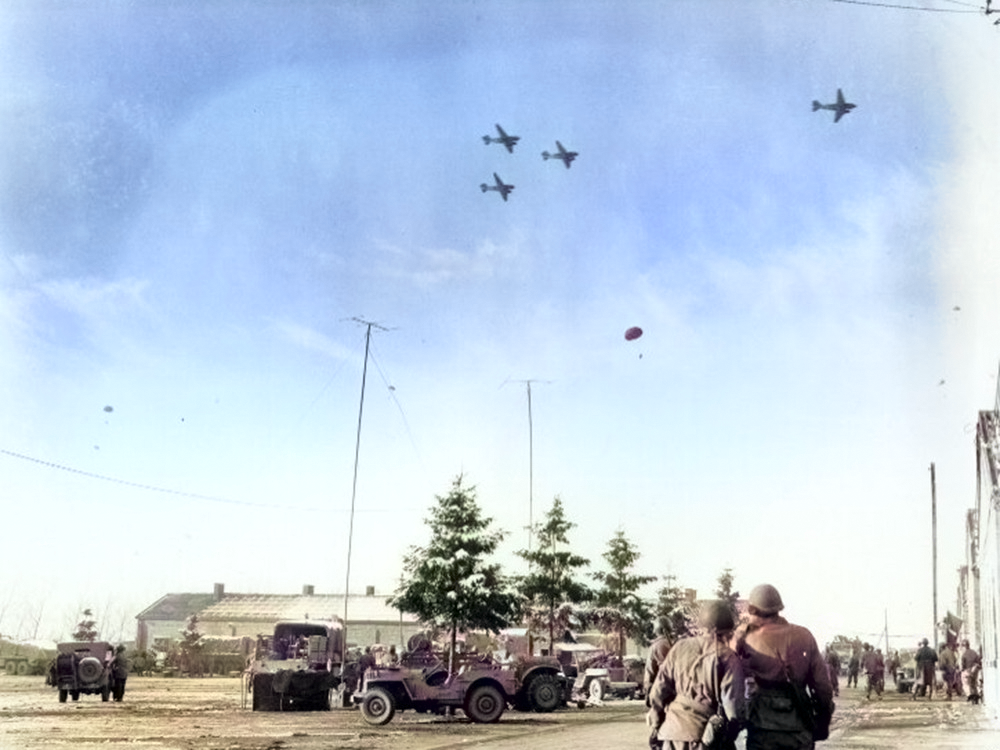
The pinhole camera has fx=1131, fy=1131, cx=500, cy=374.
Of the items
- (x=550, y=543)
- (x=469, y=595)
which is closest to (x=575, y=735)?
(x=469, y=595)

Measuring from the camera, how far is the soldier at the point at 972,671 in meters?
26.1

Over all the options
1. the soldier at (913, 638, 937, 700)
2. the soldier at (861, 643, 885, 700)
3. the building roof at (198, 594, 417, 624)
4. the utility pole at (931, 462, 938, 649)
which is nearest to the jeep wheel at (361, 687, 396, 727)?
the soldier at (913, 638, 937, 700)

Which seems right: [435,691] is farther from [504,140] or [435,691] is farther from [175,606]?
[175,606]

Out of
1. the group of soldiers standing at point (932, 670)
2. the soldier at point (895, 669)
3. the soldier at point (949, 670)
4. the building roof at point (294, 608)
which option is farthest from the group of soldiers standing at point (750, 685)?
the building roof at point (294, 608)

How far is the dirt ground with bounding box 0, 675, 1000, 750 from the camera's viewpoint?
1489 cm

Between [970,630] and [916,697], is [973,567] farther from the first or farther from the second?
[916,697]

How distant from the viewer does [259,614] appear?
87.9 m

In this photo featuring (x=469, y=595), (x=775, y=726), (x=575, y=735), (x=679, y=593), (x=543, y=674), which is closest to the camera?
(x=775, y=726)

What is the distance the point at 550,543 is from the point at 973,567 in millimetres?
16033

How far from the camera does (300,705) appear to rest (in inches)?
942

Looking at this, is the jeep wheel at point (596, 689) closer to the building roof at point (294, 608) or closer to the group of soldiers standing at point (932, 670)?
the group of soldiers standing at point (932, 670)

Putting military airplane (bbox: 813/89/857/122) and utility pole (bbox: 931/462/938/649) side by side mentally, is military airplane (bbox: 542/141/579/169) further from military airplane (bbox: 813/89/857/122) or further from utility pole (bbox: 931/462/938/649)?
utility pole (bbox: 931/462/938/649)

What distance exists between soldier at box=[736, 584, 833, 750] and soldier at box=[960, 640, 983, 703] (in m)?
21.8

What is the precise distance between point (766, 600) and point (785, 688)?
0.54 metres
